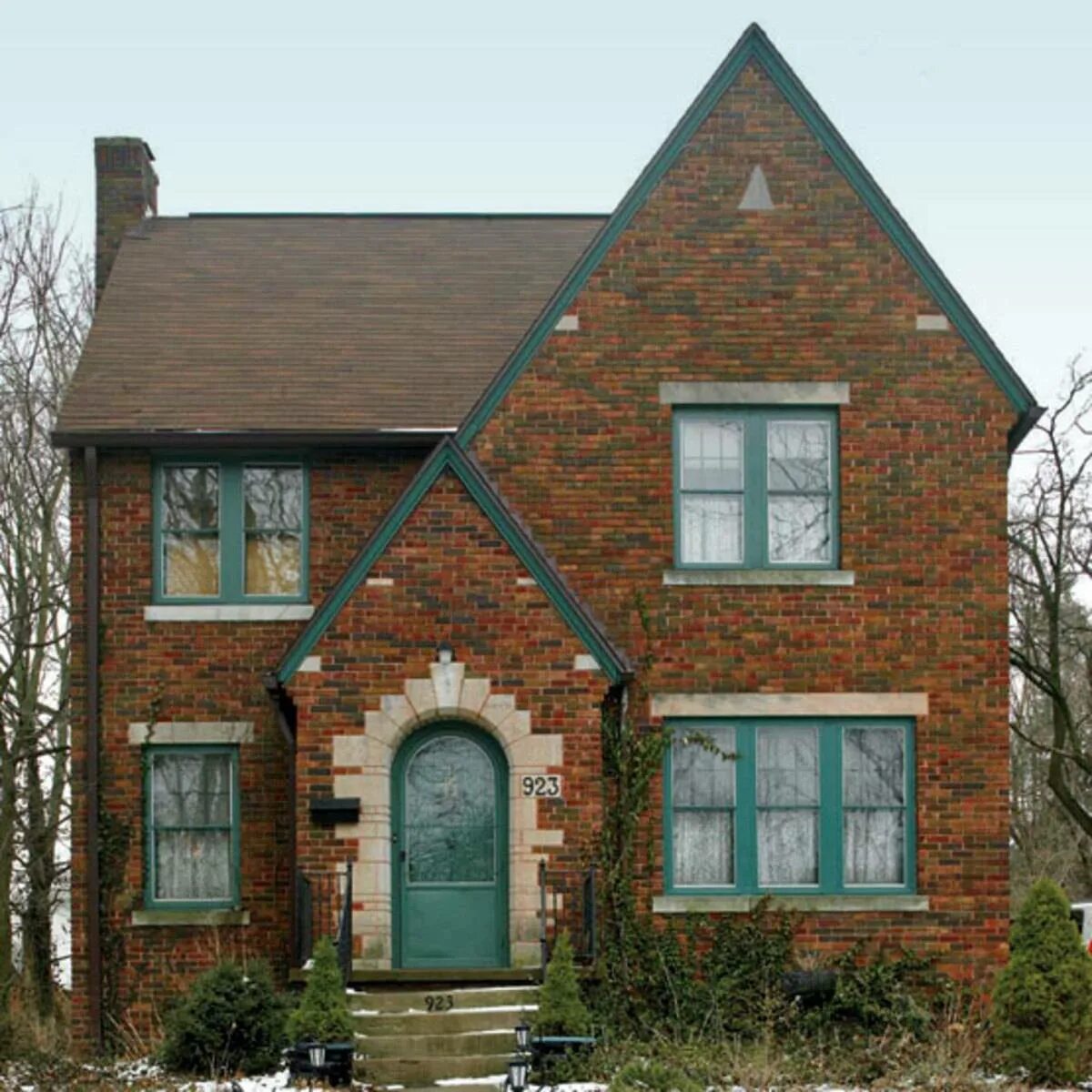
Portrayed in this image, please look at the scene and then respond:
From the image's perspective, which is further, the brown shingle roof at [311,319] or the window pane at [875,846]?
the brown shingle roof at [311,319]

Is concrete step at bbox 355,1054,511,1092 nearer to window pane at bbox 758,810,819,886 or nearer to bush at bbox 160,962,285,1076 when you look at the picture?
bush at bbox 160,962,285,1076

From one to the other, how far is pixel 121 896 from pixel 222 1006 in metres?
3.34

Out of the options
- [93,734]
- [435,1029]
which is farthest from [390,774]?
[93,734]

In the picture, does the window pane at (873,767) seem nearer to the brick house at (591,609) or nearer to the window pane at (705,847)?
the brick house at (591,609)

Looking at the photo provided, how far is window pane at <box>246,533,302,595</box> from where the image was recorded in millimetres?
20125

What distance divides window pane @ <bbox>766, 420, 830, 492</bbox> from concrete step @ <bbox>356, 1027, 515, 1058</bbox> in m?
6.04

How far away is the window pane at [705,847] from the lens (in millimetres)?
18922

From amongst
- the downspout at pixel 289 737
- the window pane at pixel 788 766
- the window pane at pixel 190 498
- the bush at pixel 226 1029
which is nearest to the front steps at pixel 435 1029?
the bush at pixel 226 1029

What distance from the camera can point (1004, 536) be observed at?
63.0 ft

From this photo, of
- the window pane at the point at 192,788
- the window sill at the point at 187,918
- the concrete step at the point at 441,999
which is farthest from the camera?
the window pane at the point at 192,788

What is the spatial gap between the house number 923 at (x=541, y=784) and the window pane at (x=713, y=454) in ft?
10.5

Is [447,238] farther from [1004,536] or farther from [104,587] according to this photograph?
[1004,536]

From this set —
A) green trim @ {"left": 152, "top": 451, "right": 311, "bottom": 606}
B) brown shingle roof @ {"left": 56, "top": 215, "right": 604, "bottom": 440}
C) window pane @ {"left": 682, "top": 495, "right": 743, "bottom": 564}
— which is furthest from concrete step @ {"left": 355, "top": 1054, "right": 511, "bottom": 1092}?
brown shingle roof @ {"left": 56, "top": 215, "right": 604, "bottom": 440}

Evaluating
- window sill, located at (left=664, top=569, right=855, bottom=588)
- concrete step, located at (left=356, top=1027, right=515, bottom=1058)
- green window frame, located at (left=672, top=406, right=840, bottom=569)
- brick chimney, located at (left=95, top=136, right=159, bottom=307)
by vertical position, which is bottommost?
concrete step, located at (left=356, top=1027, right=515, bottom=1058)
